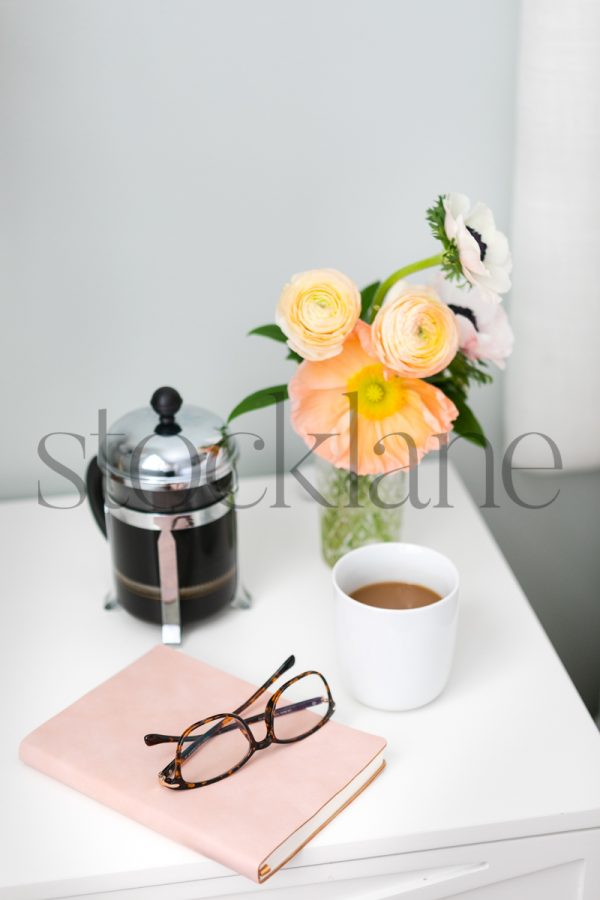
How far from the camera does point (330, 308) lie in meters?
0.77

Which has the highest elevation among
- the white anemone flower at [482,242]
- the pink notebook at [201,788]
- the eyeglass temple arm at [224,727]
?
the white anemone flower at [482,242]

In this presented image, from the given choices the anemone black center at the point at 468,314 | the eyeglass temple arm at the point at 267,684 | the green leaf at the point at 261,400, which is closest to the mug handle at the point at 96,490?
the green leaf at the point at 261,400

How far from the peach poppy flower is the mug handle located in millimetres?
184

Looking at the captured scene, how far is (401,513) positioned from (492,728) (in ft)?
0.78

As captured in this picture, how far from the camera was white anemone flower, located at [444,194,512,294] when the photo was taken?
2.43 ft

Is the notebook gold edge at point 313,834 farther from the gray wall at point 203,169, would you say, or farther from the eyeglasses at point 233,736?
the gray wall at point 203,169

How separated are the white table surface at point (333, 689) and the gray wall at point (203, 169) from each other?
0.51ft

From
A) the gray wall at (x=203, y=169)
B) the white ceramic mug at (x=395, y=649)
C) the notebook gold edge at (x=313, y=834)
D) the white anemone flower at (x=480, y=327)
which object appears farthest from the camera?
the gray wall at (x=203, y=169)

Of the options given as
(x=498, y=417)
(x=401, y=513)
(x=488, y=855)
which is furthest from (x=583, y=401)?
(x=488, y=855)

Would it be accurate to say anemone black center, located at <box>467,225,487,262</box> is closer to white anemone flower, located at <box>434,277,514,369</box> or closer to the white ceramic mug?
white anemone flower, located at <box>434,277,514,369</box>

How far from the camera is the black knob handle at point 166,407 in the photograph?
0.78 m

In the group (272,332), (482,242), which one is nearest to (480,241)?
(482,242)

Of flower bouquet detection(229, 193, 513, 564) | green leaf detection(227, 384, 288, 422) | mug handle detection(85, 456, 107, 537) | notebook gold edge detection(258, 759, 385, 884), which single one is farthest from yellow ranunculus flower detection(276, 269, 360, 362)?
notebook gold edge detection(258, 759, 385, 884)

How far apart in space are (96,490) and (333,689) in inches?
10.8
